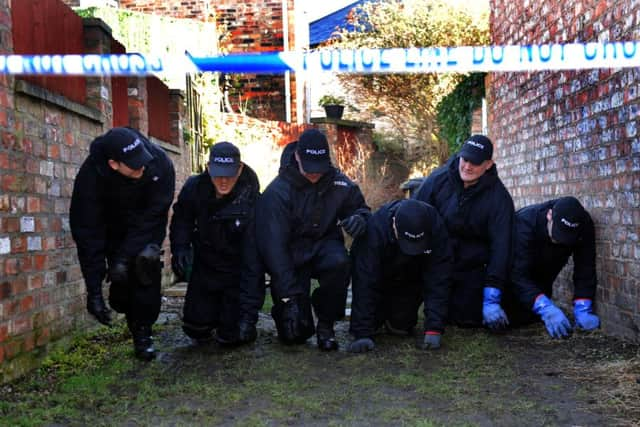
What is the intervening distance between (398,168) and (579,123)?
13320 millimetres

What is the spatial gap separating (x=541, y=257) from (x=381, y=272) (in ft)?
4.25

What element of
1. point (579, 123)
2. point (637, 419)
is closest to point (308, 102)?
point (579, 123)

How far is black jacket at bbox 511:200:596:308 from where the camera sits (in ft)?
17.6

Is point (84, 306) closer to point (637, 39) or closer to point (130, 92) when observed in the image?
point (130, 92)

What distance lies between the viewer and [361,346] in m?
4.97

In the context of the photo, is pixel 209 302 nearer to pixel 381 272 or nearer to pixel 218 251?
pixel 218 251

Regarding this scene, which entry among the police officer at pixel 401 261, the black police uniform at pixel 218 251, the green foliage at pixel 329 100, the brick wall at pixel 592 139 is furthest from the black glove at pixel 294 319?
the green foliage at pixel 329 100

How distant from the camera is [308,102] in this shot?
18.6 m

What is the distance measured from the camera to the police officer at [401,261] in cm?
485

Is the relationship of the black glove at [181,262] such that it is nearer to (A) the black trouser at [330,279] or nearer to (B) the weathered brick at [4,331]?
(A) the black trouser at [330,279]

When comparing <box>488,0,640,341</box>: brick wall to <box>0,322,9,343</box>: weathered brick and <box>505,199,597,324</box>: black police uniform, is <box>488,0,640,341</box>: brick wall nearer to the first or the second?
<box>505,199,597,324</box>: black police uniform

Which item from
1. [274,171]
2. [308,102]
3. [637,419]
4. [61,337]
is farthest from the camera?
[308,102]

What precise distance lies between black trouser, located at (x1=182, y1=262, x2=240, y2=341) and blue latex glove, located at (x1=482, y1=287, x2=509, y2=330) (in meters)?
1.77

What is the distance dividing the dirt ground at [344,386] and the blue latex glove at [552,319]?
0.30ft
